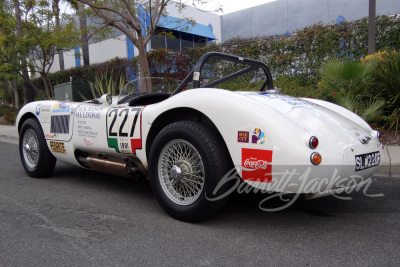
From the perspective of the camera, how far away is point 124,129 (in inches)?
134

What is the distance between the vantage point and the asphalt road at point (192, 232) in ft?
7.49

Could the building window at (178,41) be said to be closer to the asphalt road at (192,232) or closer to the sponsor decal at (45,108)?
the sponsor decal at (45,108)

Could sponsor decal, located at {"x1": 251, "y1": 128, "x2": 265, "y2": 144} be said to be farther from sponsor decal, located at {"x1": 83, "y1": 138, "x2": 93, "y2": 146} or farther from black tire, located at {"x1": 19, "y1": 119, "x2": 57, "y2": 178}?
black tire, located at {"x1": 19, "y1": 119, "x2": 57, "y2": 178}

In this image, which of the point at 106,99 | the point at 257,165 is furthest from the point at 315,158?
the point at 106,99

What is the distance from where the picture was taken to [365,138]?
2.85 m

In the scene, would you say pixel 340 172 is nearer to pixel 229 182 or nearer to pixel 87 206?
pixel 229 182

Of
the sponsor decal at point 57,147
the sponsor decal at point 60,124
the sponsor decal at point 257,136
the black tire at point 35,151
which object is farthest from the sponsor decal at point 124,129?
the black tire at point 35,151

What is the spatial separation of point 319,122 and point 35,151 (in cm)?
375

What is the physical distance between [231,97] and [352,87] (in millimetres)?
4909

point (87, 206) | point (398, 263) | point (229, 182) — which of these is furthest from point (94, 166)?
point (398, 263)

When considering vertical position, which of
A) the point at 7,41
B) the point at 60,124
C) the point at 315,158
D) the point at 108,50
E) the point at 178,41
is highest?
the point at 178,41

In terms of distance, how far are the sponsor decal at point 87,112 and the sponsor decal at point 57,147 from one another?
1.61 ft

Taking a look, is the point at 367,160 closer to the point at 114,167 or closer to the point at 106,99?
the point at 114,167

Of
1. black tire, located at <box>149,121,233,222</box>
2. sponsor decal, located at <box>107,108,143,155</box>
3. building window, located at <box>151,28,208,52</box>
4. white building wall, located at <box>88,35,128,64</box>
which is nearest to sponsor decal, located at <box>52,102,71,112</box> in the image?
sponsor decal, located at <box>107,108,143,155</box>
